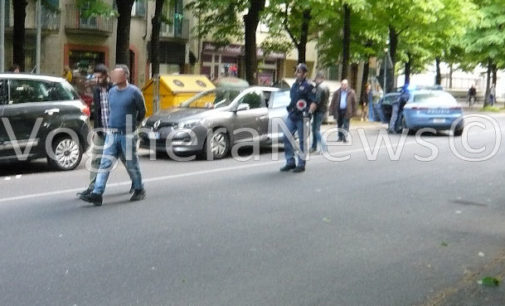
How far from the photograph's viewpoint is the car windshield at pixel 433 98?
70.3ft

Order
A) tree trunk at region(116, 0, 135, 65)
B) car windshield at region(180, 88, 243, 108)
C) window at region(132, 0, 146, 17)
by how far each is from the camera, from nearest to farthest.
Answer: car windshield at region(180, 88, 243, 108), tree trunk at region(116, 0, 135, 65), window at region(132, 0, 146, 17)

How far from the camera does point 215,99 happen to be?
1532 centimetres

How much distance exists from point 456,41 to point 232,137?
28.7 meters

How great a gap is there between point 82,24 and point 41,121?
71.1 ft

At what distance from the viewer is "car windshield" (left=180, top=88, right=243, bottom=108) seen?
15.1 metres

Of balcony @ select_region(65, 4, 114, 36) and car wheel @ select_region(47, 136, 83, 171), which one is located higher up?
balcony @ select_region(65, 4, 114, 36)

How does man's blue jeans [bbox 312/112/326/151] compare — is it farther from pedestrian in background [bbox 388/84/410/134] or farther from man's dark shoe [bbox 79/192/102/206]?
man's dark shoe [bbox 79/192/102/206]

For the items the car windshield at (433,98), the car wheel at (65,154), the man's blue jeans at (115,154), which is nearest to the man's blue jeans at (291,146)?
the car wheel at (65,154)

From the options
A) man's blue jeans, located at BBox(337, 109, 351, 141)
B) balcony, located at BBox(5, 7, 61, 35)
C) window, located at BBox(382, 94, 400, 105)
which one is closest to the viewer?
man's blue jeans, located at BBox(337, 109, 351, 141)

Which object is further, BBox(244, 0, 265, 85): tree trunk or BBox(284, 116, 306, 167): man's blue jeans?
BBox(244, 0, 265, 85): tree trunk

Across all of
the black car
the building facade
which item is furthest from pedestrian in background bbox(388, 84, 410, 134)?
the black car

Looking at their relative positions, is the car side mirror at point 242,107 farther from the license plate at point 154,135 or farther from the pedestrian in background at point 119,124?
the pedestrian in background at point 119,124

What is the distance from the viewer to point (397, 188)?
10.9 m

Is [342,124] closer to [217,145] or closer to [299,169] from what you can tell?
[217,145]
